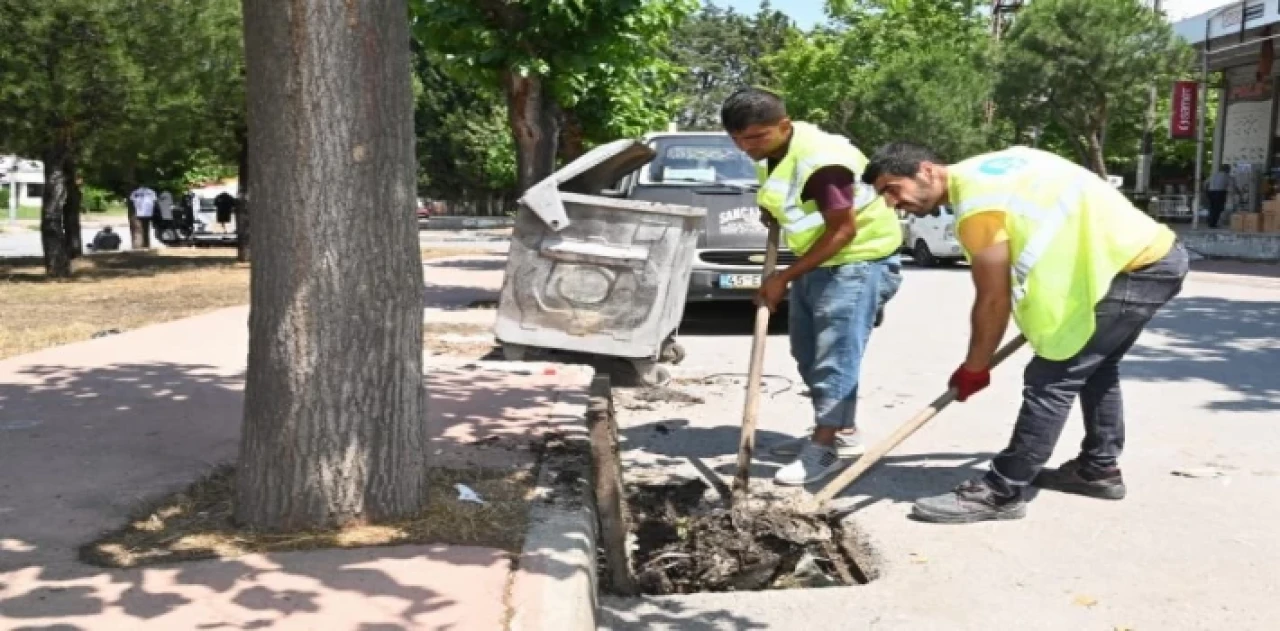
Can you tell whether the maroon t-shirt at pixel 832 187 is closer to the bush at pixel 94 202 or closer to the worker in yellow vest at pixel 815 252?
the worker in yellow vest at pixel 815 252

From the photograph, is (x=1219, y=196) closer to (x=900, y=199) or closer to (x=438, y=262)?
(x=438, y=262)

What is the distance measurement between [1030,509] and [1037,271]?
1.06 metres

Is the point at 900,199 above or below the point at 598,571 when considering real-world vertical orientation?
above

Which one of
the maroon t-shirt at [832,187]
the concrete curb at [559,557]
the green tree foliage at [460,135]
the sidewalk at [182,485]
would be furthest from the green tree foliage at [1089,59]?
the concrete curb at [559,557]

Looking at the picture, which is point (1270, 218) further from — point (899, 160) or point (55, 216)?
point (899, 160)

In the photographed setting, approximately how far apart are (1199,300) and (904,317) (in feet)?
14.5

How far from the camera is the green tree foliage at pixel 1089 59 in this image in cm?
3031

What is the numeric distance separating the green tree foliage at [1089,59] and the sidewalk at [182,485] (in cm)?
2651

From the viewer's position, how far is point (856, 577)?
13.4ft

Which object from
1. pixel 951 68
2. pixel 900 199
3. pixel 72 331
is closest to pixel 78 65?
pixel 72 331

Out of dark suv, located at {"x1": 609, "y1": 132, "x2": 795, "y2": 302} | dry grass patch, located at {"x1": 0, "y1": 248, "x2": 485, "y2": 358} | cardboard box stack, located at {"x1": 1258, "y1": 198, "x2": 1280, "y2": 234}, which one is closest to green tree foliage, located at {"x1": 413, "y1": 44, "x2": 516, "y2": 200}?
dry grass patch, located at {"x1": 0, "y1": 248, "x2": 485, "y2": 358}

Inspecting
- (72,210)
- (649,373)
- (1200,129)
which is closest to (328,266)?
(649,373)

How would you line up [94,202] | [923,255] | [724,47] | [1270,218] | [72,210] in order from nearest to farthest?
1. [72,210]
2. [923,255]
3. [1270,218]
4. [94,202]
5. [724,47]

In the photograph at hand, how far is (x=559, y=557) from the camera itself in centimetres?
360
